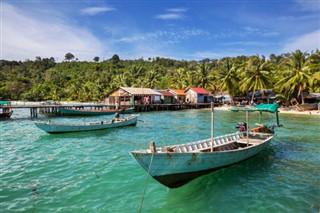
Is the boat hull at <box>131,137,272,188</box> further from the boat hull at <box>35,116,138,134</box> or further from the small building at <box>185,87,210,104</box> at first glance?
the small building at <box>185,87,210,104</box>

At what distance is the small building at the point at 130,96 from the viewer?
4816 centimetres

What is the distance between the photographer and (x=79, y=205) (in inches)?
321

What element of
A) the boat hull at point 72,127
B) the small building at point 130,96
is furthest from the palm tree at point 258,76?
the boat hull at point 72,127

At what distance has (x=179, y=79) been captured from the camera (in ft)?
234

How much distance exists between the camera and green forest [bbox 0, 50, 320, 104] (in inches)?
1745

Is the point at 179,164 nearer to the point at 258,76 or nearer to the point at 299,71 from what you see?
the point at 299,71

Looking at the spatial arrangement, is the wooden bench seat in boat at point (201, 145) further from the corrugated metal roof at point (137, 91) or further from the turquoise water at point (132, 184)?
the corrugated metal roof at point (137, 91)

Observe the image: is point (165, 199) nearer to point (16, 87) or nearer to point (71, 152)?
point (71, 152)

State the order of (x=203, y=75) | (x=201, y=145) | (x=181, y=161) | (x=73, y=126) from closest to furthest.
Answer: (x=181, y=161) < (x=201, y=145) < (x=73, y=126) < (x=203, y=75)

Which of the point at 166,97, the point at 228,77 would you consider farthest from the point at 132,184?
the point at 228,77

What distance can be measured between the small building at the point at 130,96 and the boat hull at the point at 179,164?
126 feet

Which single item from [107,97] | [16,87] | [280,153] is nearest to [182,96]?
[107,97]

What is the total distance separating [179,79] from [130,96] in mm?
26527

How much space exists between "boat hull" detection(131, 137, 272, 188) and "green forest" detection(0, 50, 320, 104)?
1543 inches
